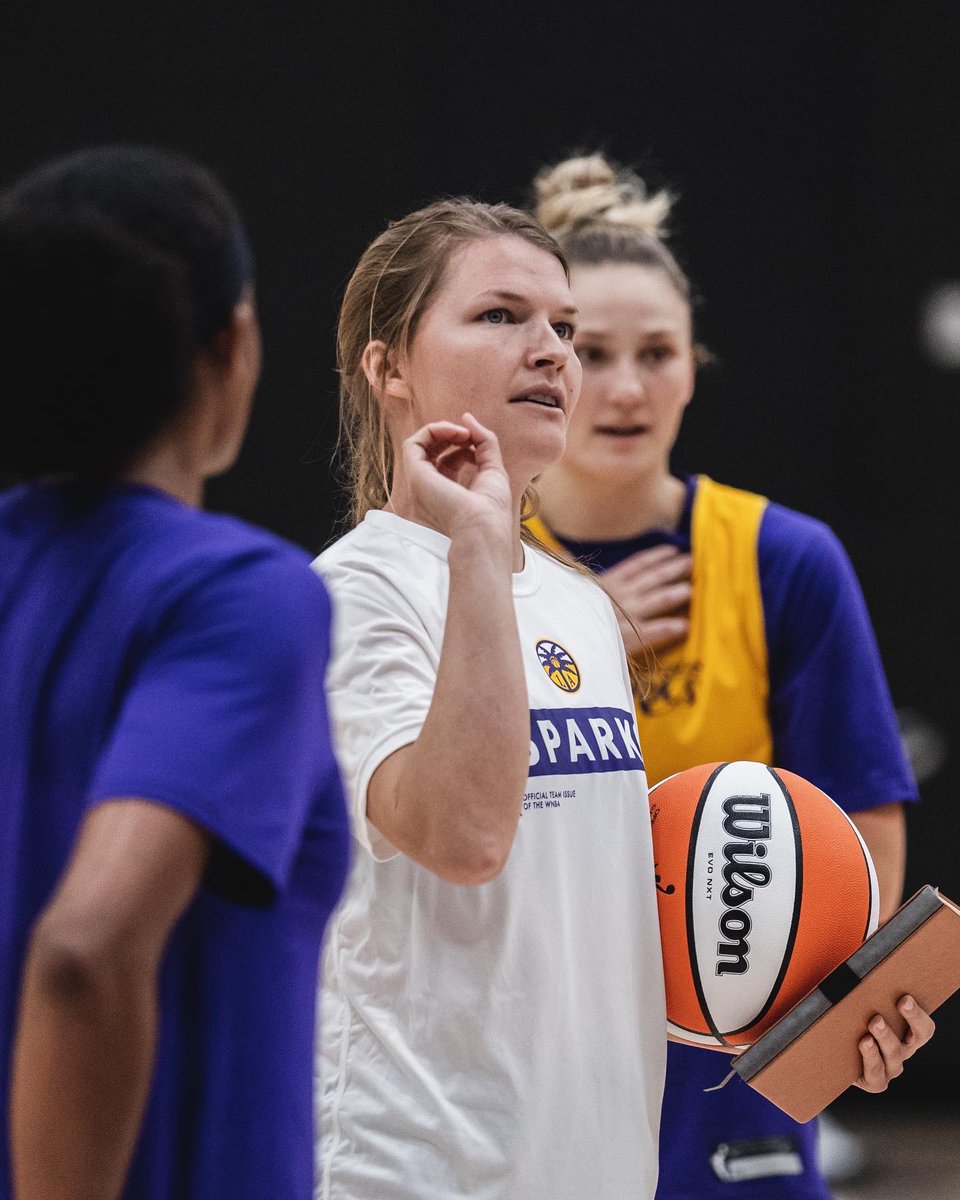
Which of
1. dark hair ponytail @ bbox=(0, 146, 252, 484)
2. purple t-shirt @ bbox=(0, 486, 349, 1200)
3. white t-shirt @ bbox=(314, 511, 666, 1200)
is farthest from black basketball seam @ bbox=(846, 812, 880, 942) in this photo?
dark hair ponytail @ bbox=(0, 146, 252, 484)

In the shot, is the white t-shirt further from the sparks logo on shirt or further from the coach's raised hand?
the coach's raised hand

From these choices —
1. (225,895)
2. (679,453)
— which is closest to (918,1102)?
(679,453)

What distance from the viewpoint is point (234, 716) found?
102cm

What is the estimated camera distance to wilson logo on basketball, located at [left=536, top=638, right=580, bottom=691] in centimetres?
180

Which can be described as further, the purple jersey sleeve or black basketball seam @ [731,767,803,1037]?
the purple jersey sleeve

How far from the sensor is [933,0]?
540 cm

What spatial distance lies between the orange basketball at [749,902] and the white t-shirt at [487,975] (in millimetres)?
52

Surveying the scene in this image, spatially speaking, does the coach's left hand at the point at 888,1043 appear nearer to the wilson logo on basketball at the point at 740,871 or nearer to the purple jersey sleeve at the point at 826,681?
the wilson logo on basketball at the point at 740,871

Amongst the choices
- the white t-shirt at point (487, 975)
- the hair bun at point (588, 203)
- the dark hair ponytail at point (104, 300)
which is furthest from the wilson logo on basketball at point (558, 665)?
the hair bun at point (588, 203)

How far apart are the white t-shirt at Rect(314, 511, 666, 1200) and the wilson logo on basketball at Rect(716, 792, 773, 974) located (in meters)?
0.09

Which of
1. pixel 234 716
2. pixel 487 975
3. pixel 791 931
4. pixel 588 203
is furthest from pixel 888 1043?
pixel 588 203

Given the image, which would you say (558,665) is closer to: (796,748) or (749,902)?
(749,902)

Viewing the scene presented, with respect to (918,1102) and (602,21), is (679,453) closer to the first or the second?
(602,21)

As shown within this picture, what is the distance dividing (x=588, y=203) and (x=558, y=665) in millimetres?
1272
